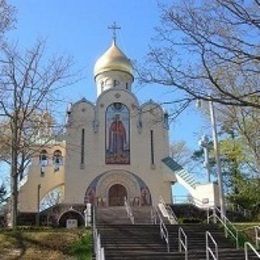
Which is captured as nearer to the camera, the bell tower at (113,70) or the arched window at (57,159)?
the arched window at (57,159)

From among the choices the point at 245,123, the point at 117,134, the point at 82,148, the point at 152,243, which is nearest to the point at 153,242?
the point at 152,243

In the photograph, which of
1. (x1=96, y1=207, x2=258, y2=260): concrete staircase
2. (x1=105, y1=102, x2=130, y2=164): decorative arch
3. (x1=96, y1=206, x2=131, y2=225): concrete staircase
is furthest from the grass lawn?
(x1=105, y1=102, x2=130, y2=164): decorative arch

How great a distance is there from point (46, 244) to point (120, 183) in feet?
55.6

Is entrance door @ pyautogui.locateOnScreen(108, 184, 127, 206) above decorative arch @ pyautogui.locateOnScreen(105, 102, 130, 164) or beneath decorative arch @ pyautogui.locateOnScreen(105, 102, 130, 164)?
beneath

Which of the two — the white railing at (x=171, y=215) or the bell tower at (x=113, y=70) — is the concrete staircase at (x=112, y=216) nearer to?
the white railing at (x=171, y=215)

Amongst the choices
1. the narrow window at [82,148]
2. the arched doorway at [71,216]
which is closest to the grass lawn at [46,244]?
the arched doorway at [71,216]

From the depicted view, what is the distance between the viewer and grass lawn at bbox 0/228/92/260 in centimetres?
1866

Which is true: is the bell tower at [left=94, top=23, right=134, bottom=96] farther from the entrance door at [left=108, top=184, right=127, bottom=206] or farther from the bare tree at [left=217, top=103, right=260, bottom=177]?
the bare tree at [left=217, top=103, right=260, bottom=177]

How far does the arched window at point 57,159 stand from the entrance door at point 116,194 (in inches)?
171

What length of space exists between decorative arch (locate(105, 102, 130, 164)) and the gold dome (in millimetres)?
4867

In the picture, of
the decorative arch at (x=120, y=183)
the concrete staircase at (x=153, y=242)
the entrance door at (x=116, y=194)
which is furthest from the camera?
the entrance door at (x=116, y=194)

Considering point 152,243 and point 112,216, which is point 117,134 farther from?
point 152,243

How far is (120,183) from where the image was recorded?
3669cm

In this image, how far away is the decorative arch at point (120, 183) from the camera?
36.0 meters
